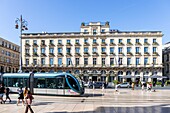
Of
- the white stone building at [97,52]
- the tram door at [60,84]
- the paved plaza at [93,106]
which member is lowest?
the paved plaza at [93,106]

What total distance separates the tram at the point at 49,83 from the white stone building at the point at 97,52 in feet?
129

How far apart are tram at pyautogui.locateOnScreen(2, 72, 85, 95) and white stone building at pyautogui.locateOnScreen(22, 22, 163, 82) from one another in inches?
1553

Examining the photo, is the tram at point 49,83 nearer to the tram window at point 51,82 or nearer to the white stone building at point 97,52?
the tram window at point 51,82

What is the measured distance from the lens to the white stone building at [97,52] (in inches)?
2514

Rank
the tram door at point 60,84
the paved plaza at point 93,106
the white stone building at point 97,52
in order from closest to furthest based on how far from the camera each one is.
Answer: the paved plaza at point 93,106 → the tram door at point 60,84 → the white stone building at point 97,52

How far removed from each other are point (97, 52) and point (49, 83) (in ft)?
139

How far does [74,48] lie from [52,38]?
27.5ft

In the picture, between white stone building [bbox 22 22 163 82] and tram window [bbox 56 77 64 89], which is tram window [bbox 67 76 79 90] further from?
white stone building [bbox 22 22 163 82]

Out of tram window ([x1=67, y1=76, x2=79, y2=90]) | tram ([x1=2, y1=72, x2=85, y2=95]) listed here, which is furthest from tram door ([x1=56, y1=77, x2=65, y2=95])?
→ tram window ([x1=67, y1=76, x2=79, y2=90])

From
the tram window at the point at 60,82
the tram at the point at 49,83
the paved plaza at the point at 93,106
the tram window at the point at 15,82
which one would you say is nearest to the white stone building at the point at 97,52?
the tram window at the point at 15,82

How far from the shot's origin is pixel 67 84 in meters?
23.5

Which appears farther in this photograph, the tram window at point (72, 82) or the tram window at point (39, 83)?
the tram window at point (39, 83)

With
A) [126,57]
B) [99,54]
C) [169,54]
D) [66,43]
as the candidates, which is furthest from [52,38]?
[169,54]

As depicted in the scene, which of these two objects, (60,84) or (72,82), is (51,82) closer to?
(60,84)
